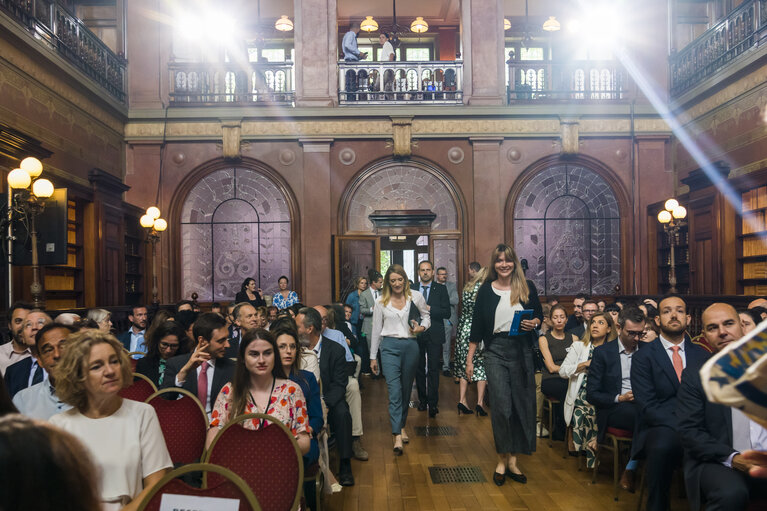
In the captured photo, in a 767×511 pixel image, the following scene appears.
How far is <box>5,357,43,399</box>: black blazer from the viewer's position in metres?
3.96

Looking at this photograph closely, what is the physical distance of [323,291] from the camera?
40.2ft

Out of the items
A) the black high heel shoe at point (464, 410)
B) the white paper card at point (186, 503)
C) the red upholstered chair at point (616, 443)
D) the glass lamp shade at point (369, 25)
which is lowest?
the black high heel shoe at point (464, 410)

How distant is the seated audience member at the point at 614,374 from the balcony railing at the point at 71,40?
7.73 meters

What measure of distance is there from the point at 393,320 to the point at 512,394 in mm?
1435

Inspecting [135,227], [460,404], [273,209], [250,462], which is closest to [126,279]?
[135,227]

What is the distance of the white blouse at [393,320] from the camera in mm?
5695

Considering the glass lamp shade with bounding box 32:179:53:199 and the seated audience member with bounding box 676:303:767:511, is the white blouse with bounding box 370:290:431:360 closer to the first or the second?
the seated audience member with bounding box 676:303:767:511

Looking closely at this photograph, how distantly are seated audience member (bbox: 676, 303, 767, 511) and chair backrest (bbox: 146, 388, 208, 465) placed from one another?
7.80ft

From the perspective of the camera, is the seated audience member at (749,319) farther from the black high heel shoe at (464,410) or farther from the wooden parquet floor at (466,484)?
the black high heel shoe at (464,410)

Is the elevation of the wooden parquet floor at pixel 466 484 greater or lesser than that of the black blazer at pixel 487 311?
lesser

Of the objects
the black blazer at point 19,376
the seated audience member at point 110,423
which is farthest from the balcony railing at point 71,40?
the seated audience member at point 110,423

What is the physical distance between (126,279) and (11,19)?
4750 millimetres

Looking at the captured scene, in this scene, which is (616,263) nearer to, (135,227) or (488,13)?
(488,13)

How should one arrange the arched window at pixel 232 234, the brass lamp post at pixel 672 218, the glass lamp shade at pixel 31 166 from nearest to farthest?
the glass lamp shade at pixel 31 166 < the brass lamp post at pixel 672 218 < the arched window at pixel 232 234
